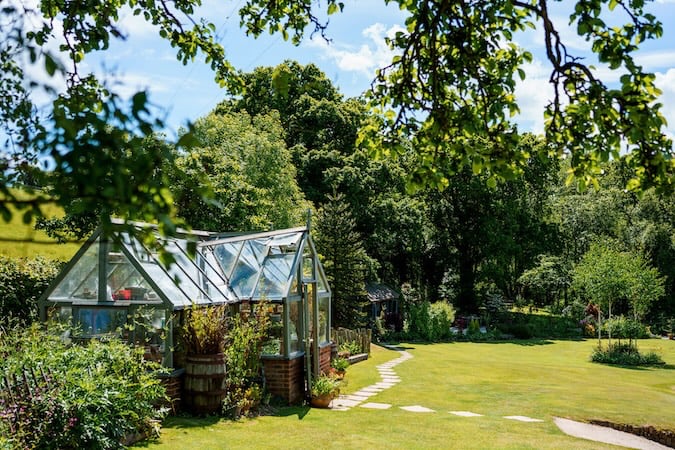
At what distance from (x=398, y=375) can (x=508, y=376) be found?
10.8ft

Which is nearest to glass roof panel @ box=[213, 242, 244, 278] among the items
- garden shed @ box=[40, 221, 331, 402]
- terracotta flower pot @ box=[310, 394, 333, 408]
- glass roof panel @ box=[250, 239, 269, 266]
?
garden shed @ box=[40, 221, 331, 402]

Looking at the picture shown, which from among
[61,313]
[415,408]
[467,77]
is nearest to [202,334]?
[61,313]

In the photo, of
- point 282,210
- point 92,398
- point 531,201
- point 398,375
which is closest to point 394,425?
point 92,398

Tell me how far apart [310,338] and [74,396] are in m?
6.89

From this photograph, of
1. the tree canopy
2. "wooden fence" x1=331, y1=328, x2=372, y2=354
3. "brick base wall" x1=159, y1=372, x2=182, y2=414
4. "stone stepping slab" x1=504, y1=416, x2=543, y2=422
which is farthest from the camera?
"wooden fence" x1=331, y1=328, x2=372, y2=354

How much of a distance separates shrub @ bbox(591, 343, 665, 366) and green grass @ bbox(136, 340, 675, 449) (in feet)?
1.72

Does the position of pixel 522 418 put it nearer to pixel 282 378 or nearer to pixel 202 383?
pixel 282 378

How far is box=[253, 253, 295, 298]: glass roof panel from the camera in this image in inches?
486

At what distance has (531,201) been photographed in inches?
1428

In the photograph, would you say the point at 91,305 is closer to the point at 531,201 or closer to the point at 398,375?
the point at 398,375

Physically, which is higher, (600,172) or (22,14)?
(22,14)

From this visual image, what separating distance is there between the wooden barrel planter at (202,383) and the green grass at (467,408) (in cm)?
36

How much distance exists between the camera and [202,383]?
10117 mm

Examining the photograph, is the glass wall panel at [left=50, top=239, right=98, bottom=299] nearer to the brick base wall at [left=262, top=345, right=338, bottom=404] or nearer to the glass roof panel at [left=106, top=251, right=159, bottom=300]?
the glass roof panel at [left=106, top=251, right=159, bottom=300]
